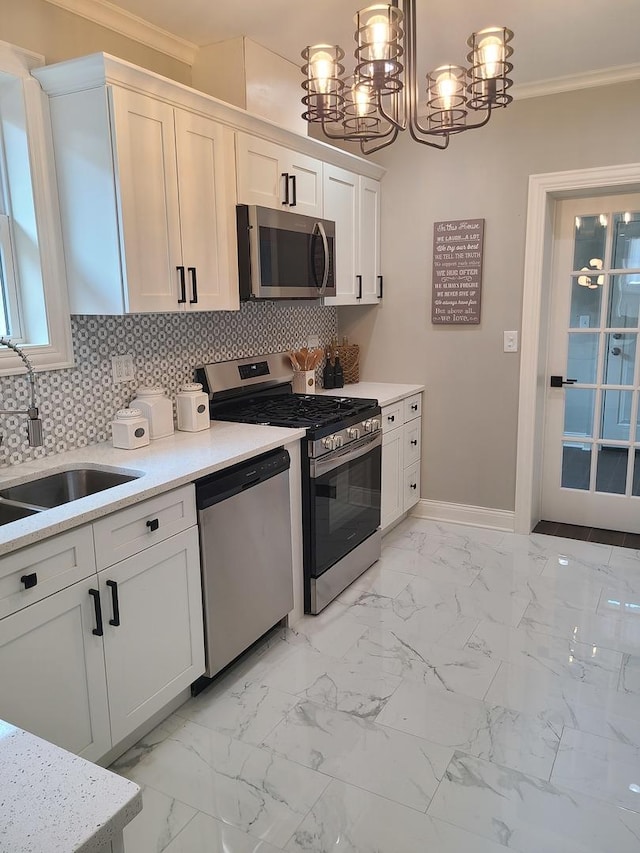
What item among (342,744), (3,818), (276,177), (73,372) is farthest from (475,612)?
(3,818)

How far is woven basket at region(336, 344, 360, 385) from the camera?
13.7 feet

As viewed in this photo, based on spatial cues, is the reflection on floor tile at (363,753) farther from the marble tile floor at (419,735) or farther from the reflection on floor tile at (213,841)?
the reflection on floor tile at (213,841)

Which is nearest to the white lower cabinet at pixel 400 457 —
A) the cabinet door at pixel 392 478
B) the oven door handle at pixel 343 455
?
the cabinet door at pixel 392 478

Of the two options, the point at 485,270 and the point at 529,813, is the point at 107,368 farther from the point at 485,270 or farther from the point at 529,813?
the point at 485,270

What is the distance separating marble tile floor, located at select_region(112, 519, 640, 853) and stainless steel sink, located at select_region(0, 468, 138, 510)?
2.86 ft

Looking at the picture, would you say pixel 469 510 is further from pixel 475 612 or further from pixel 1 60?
pixel 1 60

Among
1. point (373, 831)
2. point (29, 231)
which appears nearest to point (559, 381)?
point (373, 831)

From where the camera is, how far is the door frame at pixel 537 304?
3.46 m

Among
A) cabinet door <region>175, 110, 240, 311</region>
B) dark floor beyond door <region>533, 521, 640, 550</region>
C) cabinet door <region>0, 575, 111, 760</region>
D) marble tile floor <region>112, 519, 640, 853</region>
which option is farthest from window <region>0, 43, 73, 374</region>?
dark floor beyond door <region>533, 521, 640, 550</region>

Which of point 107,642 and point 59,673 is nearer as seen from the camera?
point 59,673

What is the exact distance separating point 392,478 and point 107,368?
1856 mm

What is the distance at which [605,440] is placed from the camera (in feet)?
12.6

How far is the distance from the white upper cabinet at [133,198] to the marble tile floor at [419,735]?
1563 mm

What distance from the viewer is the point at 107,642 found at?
1860 millimetres
